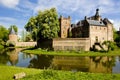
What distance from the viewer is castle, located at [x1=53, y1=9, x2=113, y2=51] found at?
58469 mm

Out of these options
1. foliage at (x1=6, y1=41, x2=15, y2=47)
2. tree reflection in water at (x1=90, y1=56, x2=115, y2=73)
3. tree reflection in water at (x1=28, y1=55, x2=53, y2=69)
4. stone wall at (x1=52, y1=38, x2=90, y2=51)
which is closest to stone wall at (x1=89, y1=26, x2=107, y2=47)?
stone wall at (x1=52, y1=38, x2=90, y2=51)

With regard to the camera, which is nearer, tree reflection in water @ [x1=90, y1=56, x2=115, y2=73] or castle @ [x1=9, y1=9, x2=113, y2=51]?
tree reflection in water @ [x1=90, y1=56, x2=115, y2=73]

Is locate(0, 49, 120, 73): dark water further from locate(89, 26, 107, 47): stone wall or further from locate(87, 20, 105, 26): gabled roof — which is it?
locate(87, 20, 105, 26): gabled roof

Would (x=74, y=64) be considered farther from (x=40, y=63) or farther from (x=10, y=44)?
(x=10, y=44)

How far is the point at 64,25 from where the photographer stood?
7619 centimetres

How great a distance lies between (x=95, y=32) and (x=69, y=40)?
10148 millimetres

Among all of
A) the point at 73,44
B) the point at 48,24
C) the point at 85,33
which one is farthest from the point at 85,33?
the point at 48,24

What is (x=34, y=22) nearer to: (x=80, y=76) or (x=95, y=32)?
(x=95, y=32)

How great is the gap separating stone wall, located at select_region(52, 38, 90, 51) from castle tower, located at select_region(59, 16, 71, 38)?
16392 mm

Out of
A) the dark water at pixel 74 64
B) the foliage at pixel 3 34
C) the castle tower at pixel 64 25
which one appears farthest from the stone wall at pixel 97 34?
the foliage at pixel 3 34

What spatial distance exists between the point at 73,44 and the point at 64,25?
1913 centimetres

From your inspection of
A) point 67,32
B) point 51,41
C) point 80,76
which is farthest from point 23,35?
point 80,76

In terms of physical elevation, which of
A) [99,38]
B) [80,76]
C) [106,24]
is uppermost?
[106,24]

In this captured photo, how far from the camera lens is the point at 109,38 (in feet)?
225
